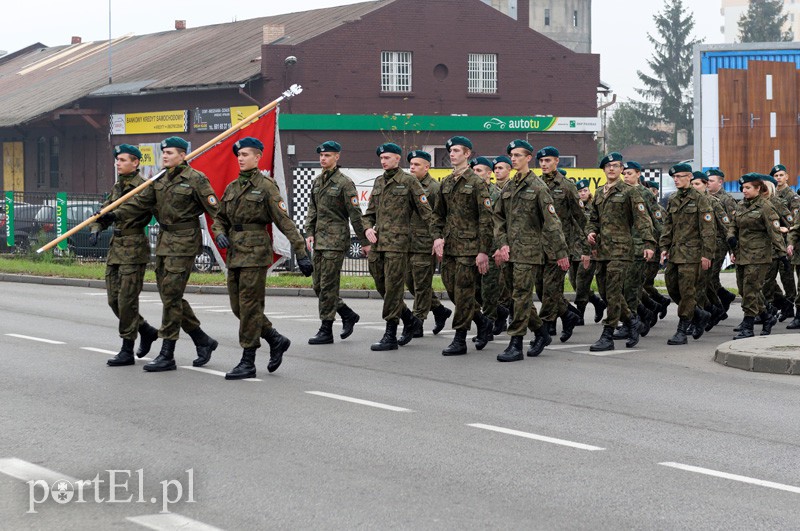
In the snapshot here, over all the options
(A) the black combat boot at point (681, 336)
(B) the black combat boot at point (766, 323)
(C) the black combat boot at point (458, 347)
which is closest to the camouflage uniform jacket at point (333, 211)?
(C) the black combat boot at point (458, 347)

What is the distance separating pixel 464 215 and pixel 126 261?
11.2 ft

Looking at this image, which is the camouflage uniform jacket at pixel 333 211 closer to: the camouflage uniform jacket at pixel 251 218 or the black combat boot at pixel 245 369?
the camouflage uniform jacket at pixel 251 218

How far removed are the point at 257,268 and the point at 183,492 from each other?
4.36 metres

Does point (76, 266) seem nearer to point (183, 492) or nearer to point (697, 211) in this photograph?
point (697, 211)

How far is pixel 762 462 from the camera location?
7609 millimetres

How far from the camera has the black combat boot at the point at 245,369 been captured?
10.8 m

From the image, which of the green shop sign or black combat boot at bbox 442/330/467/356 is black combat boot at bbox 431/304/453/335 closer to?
black combat boot at bbox 442/330/467/356

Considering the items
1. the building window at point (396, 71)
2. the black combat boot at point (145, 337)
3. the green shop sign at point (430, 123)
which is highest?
the building window at point (396, 71)

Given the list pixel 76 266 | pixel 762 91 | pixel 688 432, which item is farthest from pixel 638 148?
pixel 688 432

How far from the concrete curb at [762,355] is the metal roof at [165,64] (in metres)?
31.3

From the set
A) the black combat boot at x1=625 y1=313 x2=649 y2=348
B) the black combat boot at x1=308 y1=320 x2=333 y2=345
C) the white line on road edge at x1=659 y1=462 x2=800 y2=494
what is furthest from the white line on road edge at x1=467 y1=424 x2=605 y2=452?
the black combat boot at x1=625 y1=313 x2=649 y2=348

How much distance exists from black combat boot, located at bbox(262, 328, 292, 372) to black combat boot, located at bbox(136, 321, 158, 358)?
1.28 m

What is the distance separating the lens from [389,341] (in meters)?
13.2

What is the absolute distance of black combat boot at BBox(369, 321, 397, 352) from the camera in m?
13.2
